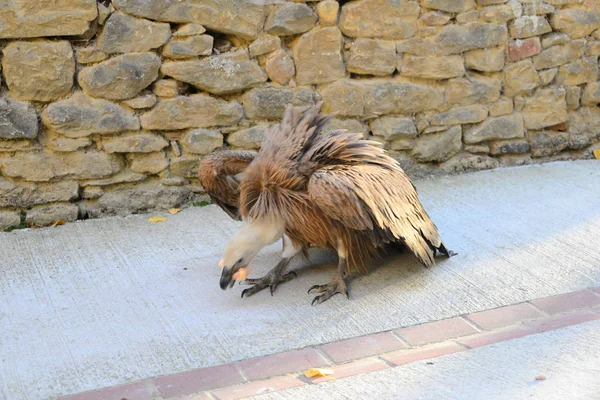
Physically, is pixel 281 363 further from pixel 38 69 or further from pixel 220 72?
pixel 38 69

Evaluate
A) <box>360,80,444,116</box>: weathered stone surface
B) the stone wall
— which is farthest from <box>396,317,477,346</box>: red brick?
<box>360,80,444,116</box>: weathered stone surface

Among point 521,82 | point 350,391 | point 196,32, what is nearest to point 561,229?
point 521,82

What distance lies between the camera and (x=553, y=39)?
5.67 m

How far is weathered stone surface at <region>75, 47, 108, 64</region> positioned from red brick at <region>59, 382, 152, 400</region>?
2376 mm

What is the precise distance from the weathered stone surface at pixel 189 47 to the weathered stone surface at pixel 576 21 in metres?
2.61

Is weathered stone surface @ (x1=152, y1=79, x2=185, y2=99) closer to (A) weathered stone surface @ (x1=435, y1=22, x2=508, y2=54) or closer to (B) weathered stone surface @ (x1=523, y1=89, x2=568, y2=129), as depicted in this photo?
(A) weathered stone surface @ (x1=435, y1=22, x2=508, y2=54)

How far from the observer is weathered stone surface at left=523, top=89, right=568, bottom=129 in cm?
577

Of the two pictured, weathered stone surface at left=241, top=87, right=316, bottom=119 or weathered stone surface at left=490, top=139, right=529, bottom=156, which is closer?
weathered stone surface at left=241, top=87, right=316, bottom=119

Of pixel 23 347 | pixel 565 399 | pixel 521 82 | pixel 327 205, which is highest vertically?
pixel 521 82

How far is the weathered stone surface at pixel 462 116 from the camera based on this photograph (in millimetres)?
5555

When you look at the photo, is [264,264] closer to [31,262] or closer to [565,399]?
[31,262]

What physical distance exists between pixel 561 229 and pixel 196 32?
2.58 metres

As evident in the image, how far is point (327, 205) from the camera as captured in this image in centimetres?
364

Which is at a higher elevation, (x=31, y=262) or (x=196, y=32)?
(x=196, y=32)
